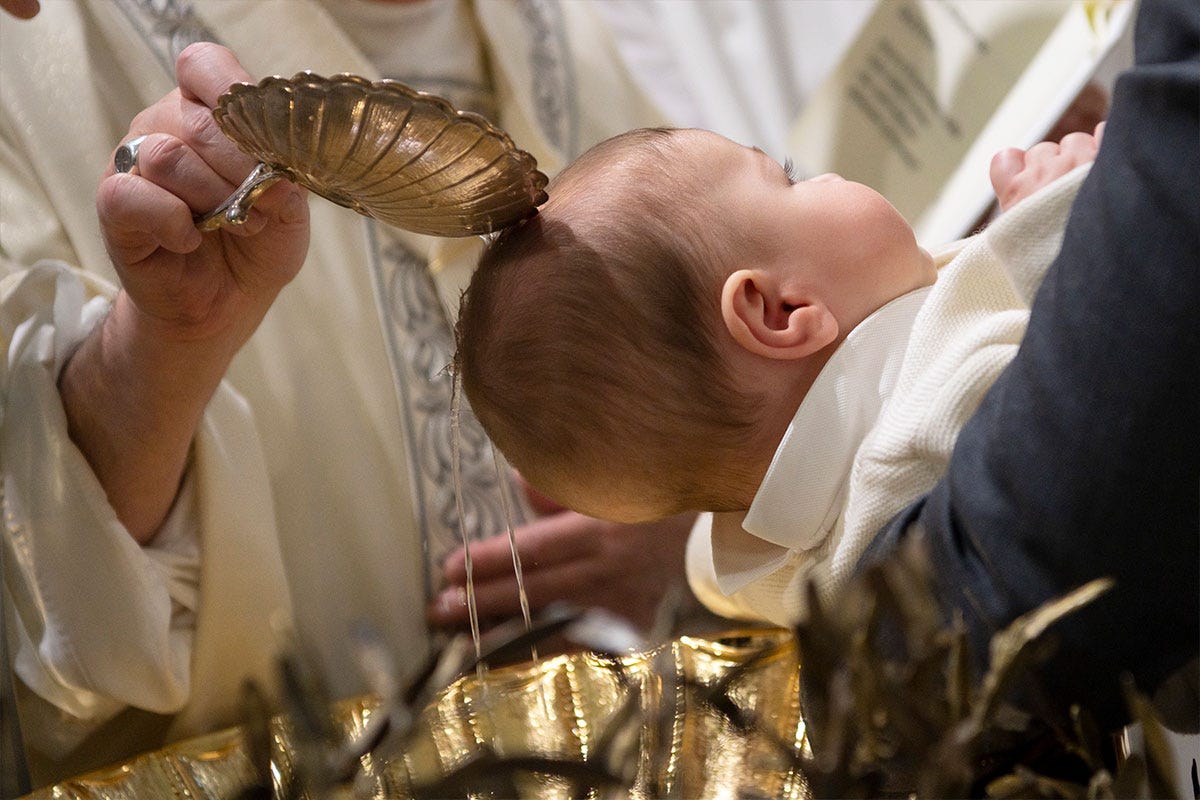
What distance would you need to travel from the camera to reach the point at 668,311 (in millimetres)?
660

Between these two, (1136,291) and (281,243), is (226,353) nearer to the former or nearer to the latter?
(281,243)

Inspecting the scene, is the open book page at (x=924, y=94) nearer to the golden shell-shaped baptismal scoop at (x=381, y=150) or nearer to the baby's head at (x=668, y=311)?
the baby's head at (x=668, y=311)

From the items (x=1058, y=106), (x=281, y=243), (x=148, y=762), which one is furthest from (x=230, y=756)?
(x=1058, y=106)

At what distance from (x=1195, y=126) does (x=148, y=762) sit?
68cm

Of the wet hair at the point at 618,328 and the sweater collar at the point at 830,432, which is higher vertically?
the wet hair at the point at 618,328

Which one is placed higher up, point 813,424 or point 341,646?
point 813,424

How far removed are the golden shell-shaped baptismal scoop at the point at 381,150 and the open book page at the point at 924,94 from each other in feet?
2.38

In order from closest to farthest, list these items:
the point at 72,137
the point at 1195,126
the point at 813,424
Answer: the point at 1195,126 → the point at 813,424 → the point at 72,137

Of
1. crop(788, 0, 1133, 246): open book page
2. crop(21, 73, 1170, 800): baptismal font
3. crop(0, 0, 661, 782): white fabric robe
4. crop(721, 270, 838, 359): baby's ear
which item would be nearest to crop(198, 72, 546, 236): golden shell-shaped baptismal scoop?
crop(21, 73, 1170, 800): baptismal font

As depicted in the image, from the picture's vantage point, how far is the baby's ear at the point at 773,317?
2.16 feet

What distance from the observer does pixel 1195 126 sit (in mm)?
A: 486

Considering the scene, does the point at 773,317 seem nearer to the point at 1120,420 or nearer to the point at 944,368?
the point at 944,368

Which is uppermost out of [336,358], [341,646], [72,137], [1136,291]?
[72,137]

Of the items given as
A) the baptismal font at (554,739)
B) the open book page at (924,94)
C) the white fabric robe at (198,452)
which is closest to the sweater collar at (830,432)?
the baptismal font at (554,739)
